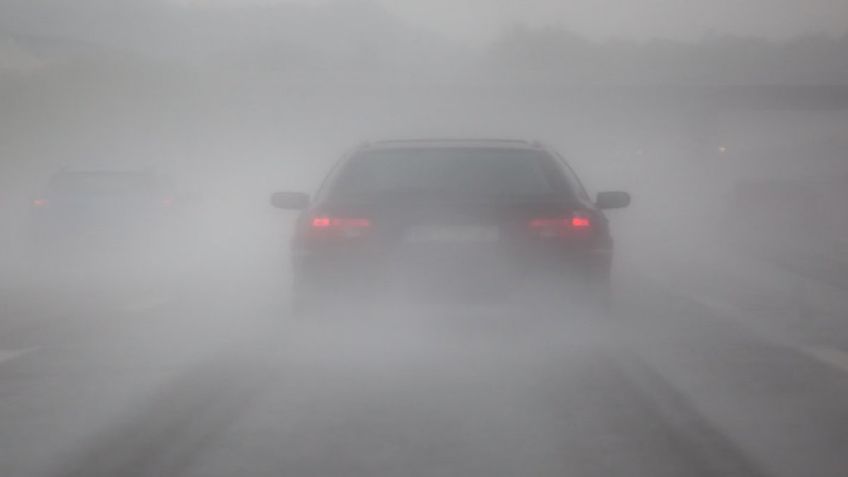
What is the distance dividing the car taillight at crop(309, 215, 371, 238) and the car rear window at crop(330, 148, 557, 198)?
0.73 metres

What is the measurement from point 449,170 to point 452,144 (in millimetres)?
223

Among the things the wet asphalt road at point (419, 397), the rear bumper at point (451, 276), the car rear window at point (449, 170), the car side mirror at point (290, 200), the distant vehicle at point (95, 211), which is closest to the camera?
the wet asphalt road at point (419, 397)

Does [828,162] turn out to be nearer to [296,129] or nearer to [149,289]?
[296,129]

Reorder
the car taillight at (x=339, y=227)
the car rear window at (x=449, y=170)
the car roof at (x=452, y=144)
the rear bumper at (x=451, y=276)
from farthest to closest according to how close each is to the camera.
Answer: the car roof at (x=452, y=144) < the car rear window at (x=449, y=170) < the car taillight at (x=339, y=227) < the rear bumper at (x=451, y=276)

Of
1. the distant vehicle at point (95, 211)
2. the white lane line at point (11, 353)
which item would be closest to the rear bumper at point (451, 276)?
the white lane line at point (11, 353)

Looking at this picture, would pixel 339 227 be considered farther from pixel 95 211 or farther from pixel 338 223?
pixel 95 211

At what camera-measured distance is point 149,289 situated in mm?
15789

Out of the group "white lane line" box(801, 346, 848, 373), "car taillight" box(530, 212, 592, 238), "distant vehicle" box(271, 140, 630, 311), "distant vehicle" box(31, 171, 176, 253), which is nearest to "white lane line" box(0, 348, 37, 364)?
"distant vehicle" box(271, 140, 630, 311)

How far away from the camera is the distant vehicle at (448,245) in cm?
897

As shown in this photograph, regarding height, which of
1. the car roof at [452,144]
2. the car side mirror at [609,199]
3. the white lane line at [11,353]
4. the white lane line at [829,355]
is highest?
the car roof at [452,144]

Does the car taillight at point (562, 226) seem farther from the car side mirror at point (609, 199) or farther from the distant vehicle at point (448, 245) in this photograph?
the car side mirror at point (609, 199)

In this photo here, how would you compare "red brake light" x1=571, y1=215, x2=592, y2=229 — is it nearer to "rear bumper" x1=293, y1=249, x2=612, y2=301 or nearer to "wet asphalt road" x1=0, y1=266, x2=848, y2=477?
"rear bumper" x1=293, y1=249, x2=612, y2=301

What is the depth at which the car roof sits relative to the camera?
10.7 metres

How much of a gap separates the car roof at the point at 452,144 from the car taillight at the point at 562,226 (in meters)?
1.43
